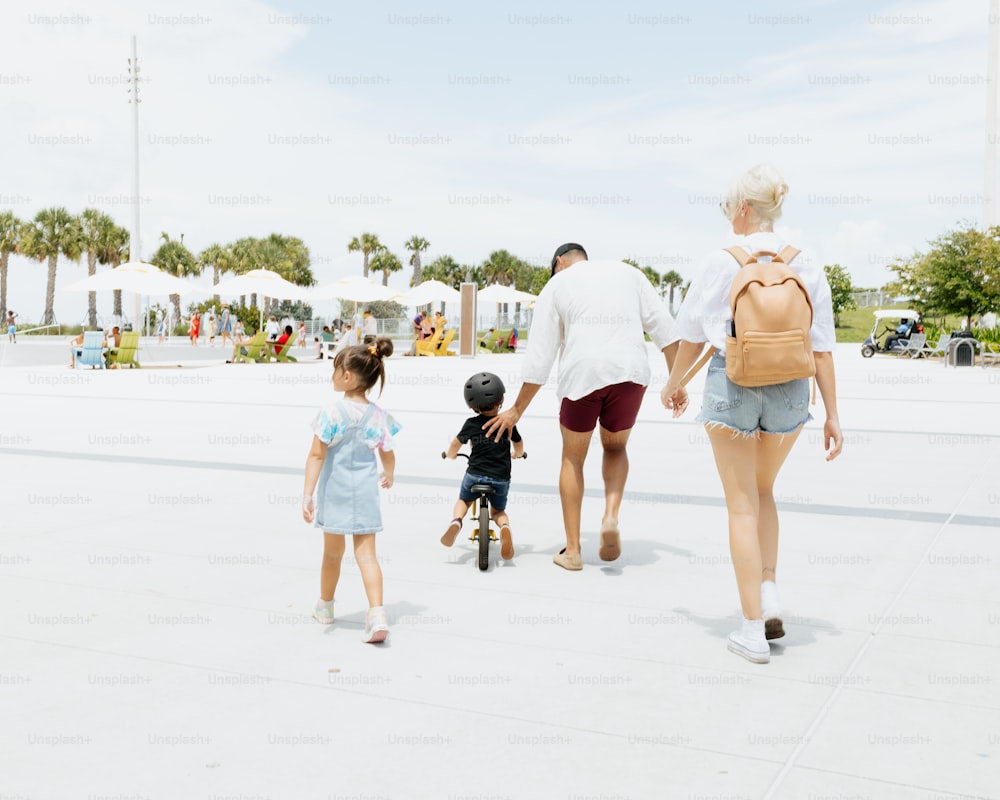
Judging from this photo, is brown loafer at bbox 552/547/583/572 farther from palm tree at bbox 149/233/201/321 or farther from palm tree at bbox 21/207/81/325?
palm tree at bbox 149/233/201/321

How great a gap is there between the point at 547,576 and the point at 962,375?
20509mm

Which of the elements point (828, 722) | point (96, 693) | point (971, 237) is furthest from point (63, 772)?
point (971, 237)

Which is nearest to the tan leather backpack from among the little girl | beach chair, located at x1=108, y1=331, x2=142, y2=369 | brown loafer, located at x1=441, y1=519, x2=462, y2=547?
the little girl

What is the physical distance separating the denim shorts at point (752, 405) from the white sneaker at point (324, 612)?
1.67 m

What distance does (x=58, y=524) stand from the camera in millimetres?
6121

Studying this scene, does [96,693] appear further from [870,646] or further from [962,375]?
[962,375]

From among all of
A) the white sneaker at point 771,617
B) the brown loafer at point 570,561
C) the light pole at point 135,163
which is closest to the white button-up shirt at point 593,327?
the brown loafer at point 570,561

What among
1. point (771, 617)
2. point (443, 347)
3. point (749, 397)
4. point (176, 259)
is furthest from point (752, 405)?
point (176, 259)

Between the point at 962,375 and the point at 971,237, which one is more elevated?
the point at 971,237

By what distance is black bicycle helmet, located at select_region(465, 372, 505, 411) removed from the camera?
5340 mm

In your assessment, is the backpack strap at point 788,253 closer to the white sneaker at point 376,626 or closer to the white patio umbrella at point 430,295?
the white sneaker at point 376,626

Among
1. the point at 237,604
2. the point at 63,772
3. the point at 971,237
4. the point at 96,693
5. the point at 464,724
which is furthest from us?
the point at 971,237

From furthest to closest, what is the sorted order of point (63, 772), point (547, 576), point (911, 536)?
point (911, 536) < point (547, 576) < point (63, 772)

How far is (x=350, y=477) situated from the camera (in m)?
4.13
